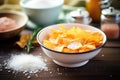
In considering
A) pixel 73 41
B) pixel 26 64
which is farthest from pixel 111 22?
pixel 26 64

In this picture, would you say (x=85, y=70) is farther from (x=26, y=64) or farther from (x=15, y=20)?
(x=15, y=20)

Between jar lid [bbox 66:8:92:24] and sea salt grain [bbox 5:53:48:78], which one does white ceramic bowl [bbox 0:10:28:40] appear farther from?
jar lid [bbox 66:8:92:24]

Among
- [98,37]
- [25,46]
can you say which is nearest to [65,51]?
[98,37]

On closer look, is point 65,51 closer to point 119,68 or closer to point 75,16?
point 119,68

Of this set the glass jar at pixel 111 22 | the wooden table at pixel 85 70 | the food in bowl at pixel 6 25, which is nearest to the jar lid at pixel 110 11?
the glass jar at pixel 111 22

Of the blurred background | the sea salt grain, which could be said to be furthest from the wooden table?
the blurred background

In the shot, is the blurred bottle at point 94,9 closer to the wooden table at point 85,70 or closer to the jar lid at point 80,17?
the jar lid at point 80,17
